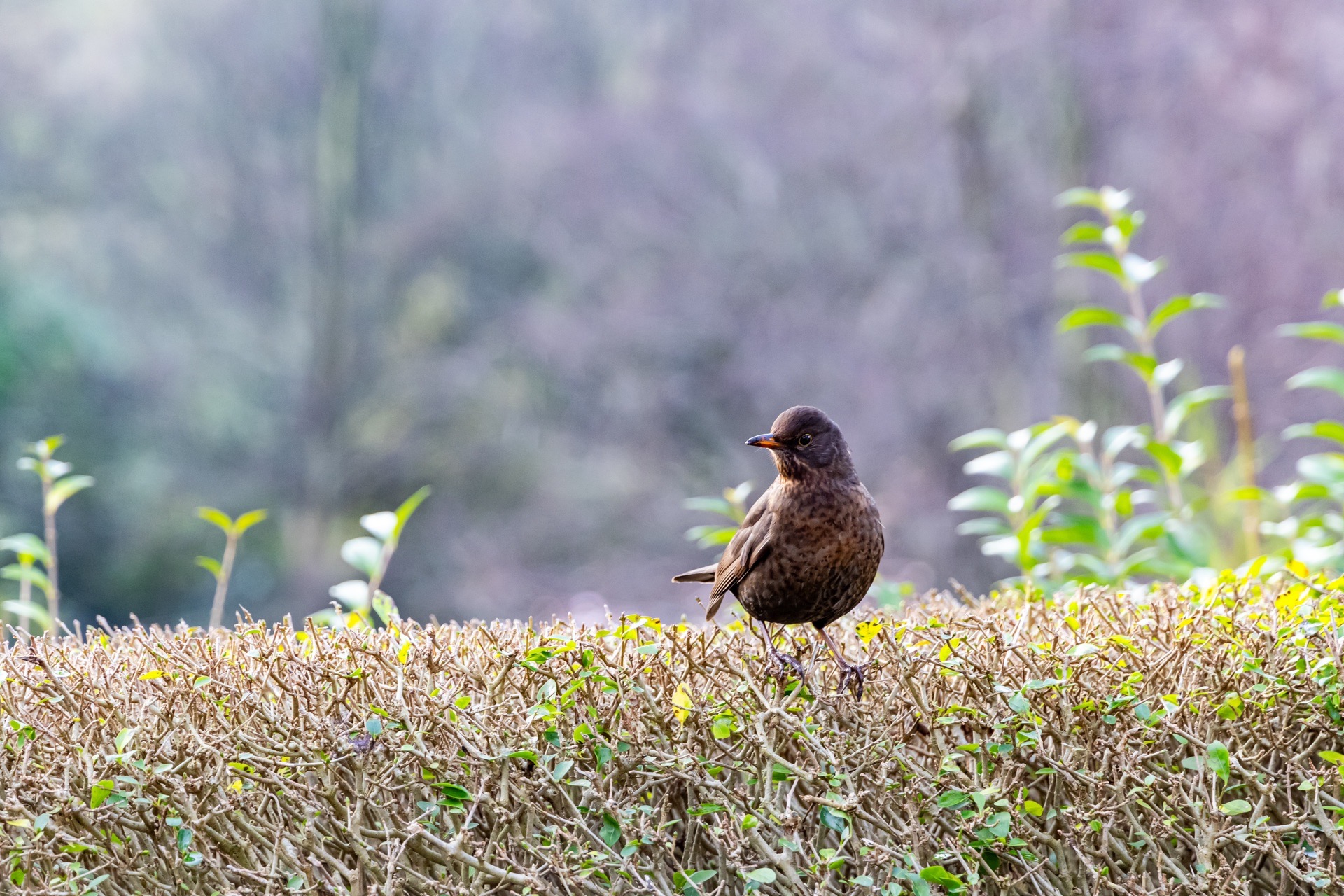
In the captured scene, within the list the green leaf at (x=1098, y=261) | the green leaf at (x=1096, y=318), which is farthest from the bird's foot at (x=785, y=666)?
the green leaf at (x=1098, y=261)

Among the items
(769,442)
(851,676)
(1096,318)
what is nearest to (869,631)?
(851,676)

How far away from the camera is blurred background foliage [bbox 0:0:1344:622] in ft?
36.6

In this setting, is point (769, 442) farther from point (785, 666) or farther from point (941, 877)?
point (941, 877)

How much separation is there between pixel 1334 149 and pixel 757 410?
5464 millimetres

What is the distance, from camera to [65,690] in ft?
7.39

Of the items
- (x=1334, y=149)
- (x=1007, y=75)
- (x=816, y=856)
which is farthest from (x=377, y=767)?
(x=1334, y=149)

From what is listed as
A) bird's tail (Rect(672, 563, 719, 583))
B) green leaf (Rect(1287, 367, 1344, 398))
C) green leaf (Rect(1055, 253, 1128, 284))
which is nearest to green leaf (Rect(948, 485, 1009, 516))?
green leaf (Rect(1055, 253, 1128, 284))

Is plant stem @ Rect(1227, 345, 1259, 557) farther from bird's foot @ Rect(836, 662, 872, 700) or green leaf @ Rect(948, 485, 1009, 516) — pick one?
bird's foot @ Rect(836, 662, 872, 700)

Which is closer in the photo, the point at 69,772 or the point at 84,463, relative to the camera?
the point at 69,772

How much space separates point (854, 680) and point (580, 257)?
10280 mm

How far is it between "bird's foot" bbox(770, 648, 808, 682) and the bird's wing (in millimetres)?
413

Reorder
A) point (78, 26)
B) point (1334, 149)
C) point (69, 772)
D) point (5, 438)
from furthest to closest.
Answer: point (78, 26)
point (5, 438)
point (1334, 149)
point (69, 772)

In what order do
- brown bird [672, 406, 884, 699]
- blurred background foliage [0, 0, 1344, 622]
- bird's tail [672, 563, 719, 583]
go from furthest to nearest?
blurred background foliage [0, 0, 1344, 622]
bird's tail [672, 563, 719, 583]
brown bird [672, 406, 884, 699]

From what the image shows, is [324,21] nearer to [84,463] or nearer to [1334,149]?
[84,463]
